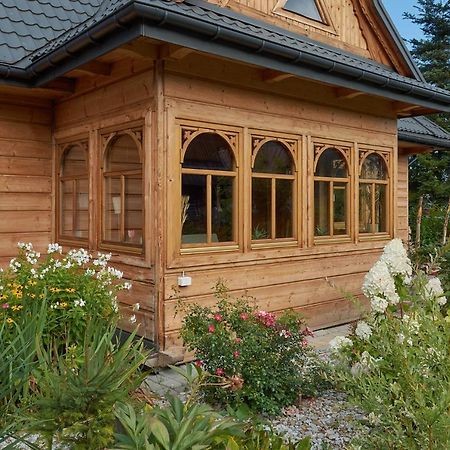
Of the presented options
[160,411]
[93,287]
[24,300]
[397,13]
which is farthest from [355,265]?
[397,13]

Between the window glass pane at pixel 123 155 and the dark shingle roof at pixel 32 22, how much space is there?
4.58ft

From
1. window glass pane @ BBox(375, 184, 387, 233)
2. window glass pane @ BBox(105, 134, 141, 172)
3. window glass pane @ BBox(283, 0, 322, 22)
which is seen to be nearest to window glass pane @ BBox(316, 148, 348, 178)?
window glass pane @ BBox(375, 184, 387, 233)

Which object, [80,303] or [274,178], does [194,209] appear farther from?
[80,303]

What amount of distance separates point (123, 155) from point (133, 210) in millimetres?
607

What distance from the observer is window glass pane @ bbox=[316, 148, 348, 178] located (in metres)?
6.36

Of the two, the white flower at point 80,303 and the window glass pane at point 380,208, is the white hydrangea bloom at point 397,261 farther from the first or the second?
the window glass pane at point 380,208

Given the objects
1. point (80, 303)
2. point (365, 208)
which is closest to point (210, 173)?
point (80, 303)

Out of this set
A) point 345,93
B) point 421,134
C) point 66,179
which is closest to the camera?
point 66,179

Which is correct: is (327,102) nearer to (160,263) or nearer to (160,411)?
(160,263)

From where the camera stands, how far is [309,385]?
3.73 meters

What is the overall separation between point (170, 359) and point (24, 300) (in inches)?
57.0

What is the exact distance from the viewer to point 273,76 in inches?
210

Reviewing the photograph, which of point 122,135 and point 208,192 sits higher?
point 122,135

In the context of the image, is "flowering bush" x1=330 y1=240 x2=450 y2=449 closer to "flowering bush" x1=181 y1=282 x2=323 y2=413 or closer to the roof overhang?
"flowering bush" x1=181 y1=282 x2=323 y2=413
